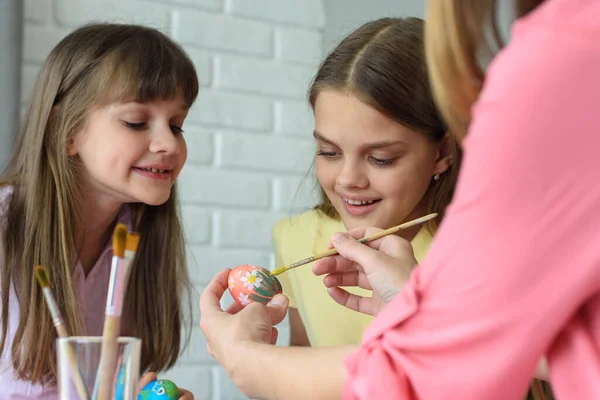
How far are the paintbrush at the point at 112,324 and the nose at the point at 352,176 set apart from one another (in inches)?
29.9

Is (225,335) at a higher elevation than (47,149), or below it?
below

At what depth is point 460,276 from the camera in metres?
0.60

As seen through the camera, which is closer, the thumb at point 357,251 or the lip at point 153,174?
the thumb at point 357,251

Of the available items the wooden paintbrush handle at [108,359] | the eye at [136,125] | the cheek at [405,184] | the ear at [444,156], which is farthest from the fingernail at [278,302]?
the eye at [136,125]

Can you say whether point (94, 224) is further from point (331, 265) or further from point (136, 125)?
point (331, 265)

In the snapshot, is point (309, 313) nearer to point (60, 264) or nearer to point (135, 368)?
point (60, 264)

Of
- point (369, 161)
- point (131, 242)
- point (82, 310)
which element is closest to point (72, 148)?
point (82, 310)

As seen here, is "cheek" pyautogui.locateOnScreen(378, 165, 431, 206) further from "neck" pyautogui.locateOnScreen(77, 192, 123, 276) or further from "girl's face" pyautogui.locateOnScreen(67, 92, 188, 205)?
"neck" pyautogui.locateOnScreen(77, 192, 123, 276)

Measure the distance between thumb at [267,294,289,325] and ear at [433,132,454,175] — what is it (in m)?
0.58

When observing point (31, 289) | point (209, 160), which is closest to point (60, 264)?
point (31, 289)

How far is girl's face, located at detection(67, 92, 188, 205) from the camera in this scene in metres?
1.62

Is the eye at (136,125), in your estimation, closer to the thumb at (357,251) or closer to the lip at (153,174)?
the lip at (153,174)

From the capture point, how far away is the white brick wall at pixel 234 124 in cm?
221

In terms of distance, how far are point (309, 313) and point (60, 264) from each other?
552 millimetres
